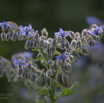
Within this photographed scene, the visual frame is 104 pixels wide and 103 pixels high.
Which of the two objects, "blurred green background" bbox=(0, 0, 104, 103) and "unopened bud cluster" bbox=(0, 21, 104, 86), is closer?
"unopened bud cluster" bbox=(0, 21, 104, 86)

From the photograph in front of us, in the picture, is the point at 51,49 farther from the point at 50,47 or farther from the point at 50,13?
the point at 50,13

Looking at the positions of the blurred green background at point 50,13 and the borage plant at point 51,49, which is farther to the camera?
the blurred green background at point 50,13

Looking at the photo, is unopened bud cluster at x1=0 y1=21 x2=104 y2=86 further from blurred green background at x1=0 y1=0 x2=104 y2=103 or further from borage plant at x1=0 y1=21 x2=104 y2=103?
blurred green background at x1=0 y1=0 x2=104 y2=103

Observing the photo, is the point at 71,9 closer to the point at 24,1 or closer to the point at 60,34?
the point at 24,1

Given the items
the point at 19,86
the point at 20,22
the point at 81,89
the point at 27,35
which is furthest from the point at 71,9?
the point at 27,35

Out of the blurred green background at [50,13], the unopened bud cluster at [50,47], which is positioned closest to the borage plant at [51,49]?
the unopened bud cluster at [50,47]

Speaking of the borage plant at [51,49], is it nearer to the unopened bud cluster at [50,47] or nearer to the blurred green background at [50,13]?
the unopened bud cluster at [50,47]

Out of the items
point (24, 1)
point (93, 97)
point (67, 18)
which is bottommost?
point (93, 97)

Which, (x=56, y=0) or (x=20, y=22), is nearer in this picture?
(x=20, y=22)

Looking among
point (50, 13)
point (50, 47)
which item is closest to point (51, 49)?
point (50, 47)

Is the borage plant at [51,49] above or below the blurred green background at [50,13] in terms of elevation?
below

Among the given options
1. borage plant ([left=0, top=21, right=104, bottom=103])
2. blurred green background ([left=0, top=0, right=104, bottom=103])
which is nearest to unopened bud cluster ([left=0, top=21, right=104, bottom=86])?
borage plant ([left=0, top=21, right=104, bottom=103])
